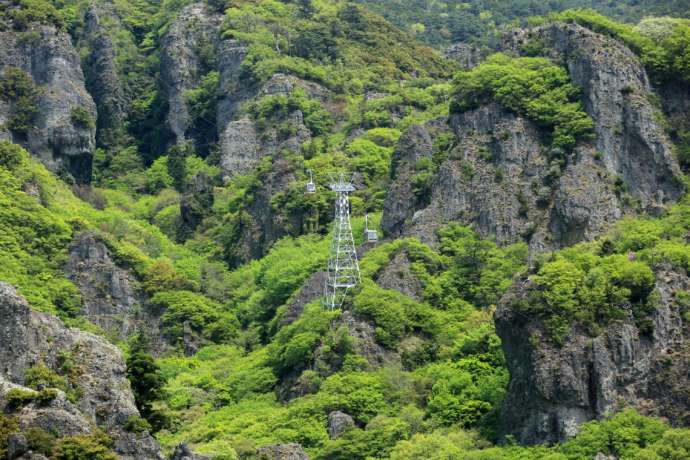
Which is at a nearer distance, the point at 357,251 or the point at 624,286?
the point at 624,286

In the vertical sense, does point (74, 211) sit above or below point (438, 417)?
above

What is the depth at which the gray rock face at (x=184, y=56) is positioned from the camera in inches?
6772

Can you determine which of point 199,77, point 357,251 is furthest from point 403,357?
point 199,77

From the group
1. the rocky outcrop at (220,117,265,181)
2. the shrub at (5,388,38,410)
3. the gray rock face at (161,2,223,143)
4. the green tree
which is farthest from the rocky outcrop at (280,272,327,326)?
the gray rock face at (161,2,223,143)

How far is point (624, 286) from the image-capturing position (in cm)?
10206

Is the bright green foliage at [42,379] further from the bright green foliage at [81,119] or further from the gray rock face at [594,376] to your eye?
the bright green foliage at [81,119]

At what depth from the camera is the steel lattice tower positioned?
119875 millimetres

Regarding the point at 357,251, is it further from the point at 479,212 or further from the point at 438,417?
the point at 438,417

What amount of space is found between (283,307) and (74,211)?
23.1 meters

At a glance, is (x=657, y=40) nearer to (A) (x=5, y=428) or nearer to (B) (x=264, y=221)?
(B) (x=264, y=221)

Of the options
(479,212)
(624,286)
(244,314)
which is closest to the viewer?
(624,286)

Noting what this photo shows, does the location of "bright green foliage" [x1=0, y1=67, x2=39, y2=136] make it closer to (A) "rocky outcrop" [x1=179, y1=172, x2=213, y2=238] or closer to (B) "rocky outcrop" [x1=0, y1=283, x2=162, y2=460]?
(A) "rocky outcrop" [x1=179, y1=172, x2=213, y2=238]

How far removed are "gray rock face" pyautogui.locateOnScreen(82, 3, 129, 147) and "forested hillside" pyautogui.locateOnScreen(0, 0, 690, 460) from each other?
0.69ft

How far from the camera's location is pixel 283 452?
98312 mm
